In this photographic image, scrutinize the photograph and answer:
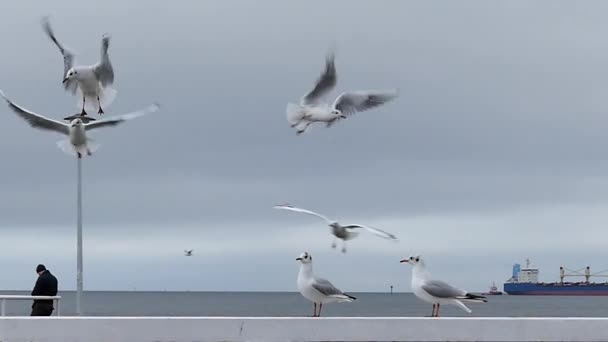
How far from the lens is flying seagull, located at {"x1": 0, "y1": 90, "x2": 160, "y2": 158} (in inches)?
770

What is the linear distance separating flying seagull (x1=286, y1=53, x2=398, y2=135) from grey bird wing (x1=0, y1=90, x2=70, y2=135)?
3.71 metres

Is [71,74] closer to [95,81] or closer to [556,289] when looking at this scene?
[95,81]

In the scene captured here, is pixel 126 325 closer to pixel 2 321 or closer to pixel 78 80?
pixel 2 321

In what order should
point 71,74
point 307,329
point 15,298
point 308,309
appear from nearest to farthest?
point 307,329 → point 15,298 → point 71,74 → point 308,309

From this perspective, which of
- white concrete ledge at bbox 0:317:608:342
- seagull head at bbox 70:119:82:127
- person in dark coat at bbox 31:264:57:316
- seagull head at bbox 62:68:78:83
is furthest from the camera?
seagull head at bbox 62:68:78:83

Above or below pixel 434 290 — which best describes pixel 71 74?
above

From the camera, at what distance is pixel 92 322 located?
47.0 feet

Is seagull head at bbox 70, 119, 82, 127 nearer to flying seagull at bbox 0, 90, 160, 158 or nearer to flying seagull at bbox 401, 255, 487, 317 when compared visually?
flying seagull at bbox 0, 90, 160, 158

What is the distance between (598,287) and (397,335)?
135 m

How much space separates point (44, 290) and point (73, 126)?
265 cm

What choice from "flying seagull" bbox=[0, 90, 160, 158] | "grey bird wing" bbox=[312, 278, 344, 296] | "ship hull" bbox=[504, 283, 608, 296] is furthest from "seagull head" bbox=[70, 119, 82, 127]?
"ship hull" bbox=[504, 283, 608, 296]

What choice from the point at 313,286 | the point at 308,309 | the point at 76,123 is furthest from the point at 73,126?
the point at 308,309

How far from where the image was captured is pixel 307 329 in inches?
563

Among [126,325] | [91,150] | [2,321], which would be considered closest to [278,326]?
[126,325]
